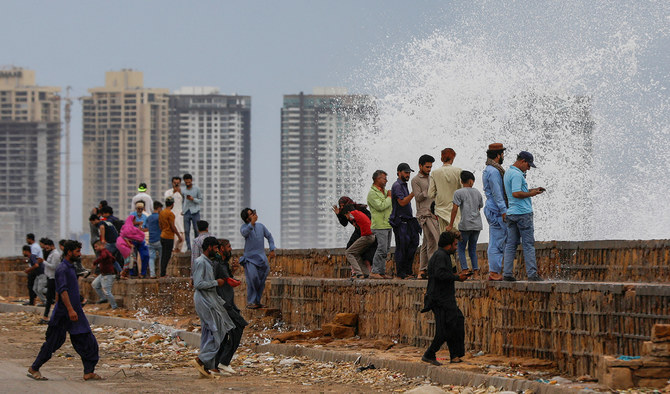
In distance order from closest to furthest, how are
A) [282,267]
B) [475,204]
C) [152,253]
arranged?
[475,204]
[282,267]
[152,253]

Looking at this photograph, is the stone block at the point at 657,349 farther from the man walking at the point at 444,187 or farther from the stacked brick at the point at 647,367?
the man walking at the point at 444,187

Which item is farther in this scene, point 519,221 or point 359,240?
point 359,240

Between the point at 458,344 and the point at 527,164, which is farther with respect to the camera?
the point at 527,164

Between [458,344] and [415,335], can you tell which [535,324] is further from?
[415,335]

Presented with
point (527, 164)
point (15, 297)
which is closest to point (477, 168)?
point (15, 297)

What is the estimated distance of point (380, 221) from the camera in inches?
651

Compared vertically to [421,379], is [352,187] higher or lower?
higher

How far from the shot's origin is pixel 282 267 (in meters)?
21.7

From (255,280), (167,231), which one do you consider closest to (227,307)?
(255,280)

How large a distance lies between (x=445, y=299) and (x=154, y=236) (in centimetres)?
1205

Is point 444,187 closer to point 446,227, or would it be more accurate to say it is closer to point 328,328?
point 446,227

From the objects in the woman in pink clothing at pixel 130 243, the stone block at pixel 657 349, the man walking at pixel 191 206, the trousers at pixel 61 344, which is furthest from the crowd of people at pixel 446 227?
the woman in pink clothing at pixel 130 243

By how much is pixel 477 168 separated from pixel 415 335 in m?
15.3

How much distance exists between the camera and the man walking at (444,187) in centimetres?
1470
